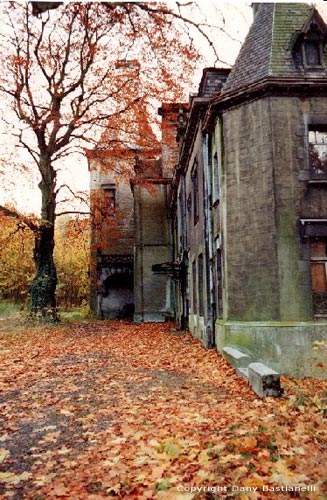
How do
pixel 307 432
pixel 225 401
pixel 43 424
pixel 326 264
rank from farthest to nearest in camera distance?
1. pixel 326 264
2. pixel 225 401
3. pixel 43 424
4. pixel 307 432

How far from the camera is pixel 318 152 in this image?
10953 millimetres

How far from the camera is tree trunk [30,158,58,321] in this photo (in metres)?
20.0

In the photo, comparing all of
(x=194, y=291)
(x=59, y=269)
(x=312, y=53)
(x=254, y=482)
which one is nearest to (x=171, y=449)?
(x=254, y=482)

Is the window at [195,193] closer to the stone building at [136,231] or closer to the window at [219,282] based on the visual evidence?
the window at [219,282]

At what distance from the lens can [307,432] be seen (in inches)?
211

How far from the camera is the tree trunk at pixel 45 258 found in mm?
20016

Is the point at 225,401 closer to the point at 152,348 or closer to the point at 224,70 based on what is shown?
the point at 152,348

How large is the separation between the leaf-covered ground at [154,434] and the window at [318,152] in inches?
207

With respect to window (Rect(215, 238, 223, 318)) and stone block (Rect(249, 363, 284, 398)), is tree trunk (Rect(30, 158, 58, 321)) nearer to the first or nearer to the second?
window (Rect(215, 238, 223, 318))

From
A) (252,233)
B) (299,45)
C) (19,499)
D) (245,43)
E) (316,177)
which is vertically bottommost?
(19,499)

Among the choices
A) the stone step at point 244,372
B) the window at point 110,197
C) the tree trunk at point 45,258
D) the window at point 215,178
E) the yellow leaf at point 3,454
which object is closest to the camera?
the yellow leaf at point 3,454

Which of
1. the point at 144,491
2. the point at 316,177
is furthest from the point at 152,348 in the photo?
the point at 144,491

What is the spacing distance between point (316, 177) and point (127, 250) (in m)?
19.0

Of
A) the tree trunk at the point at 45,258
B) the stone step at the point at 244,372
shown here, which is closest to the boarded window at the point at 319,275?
the stone step at the point at 244,372
